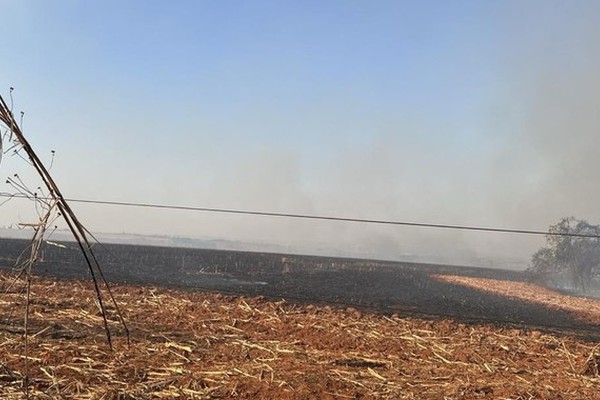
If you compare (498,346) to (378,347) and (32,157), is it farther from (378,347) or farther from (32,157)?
(32,157)

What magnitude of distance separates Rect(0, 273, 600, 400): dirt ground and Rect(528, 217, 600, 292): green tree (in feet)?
127

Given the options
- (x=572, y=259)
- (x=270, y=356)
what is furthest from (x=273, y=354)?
(x=572, y=259)

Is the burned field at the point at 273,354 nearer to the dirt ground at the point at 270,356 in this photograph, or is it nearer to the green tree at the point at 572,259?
the dirt ground at the point at 270,356

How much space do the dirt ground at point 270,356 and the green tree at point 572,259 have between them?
127ft

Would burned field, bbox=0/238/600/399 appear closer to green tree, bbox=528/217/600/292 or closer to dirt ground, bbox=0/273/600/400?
dirt ground, bbox=0/273/600/400

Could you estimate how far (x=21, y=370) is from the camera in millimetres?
5883

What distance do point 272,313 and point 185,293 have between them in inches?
157

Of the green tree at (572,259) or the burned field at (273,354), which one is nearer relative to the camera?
the burned field at (273,354)

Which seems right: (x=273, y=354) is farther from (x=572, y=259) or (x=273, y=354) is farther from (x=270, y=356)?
(x=572, y=259)

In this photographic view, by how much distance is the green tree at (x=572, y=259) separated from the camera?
45562mm

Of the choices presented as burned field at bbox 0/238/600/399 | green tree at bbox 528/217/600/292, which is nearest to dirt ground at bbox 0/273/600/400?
burned field at bbox 0/238/600/399

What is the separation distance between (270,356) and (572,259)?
46.9 meters

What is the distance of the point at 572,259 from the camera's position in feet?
153

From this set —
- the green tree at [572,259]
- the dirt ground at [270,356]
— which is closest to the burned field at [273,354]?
the dirt ground at [270,356]
